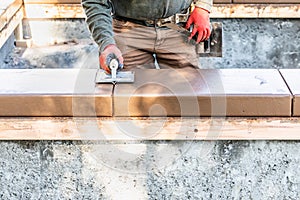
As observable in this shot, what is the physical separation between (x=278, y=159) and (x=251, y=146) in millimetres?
127

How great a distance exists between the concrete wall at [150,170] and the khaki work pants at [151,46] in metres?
0.79

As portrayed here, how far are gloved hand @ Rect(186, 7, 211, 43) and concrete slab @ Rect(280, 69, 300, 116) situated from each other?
646mm

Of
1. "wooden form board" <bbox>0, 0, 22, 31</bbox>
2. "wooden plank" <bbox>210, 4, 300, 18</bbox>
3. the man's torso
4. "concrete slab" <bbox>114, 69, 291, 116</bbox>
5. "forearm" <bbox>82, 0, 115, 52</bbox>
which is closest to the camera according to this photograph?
"concrete slab" <bbox>114, 69, 291, 116</bbox>

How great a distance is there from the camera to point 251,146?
8.04 ft

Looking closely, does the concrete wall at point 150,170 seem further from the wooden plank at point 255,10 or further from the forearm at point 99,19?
the wooden plank at point 255,10

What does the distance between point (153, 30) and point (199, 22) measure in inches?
10.0

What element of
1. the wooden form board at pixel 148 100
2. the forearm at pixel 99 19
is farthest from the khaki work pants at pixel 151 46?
the wooden form board at pixel 148 100

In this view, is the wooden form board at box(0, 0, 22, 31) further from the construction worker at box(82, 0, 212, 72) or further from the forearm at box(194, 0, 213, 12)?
the forearm at box(194, 0, 213, 12)

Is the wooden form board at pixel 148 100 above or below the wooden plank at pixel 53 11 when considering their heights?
above

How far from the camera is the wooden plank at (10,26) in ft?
16.0

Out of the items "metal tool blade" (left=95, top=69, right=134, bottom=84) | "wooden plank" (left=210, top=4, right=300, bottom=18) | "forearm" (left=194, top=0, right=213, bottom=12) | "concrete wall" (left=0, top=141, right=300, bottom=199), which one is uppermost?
"forearm" (left=194, top=0, right=213, bottom=12)

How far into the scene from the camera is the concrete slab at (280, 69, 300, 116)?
2369mm

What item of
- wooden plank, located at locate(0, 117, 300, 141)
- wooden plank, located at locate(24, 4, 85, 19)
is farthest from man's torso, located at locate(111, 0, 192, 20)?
wooden plank, located at locate(24, 4, 85, 19)

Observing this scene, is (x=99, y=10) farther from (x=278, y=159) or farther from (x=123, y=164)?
(x=278, y=159)
